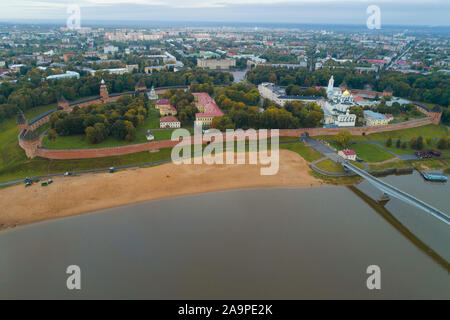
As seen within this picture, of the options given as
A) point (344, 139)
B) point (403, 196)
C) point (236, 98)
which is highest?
point (236, 98)

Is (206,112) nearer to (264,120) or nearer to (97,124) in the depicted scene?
(264,120)

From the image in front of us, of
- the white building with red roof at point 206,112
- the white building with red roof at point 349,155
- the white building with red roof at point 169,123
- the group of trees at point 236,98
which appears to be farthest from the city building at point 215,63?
the white building with red roof at point 349,155

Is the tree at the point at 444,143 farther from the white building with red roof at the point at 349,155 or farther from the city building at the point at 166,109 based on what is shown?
the city building at the point at 166,109

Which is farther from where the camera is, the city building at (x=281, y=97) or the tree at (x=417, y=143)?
the city building at (x=281, y=97)

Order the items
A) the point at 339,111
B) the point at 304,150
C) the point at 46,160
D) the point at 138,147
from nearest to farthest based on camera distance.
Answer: the point at 46,160 < the point at 138,147 < the point at 304,150 < the point at 339,111

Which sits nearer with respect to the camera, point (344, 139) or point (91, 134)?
point (91, 134)

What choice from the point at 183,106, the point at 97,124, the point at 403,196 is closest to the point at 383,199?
the point at 403,196

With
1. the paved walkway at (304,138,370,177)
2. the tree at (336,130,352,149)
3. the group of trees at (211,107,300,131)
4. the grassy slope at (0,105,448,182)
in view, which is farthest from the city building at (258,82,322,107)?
the grassy slope at (0,105,448,182)
